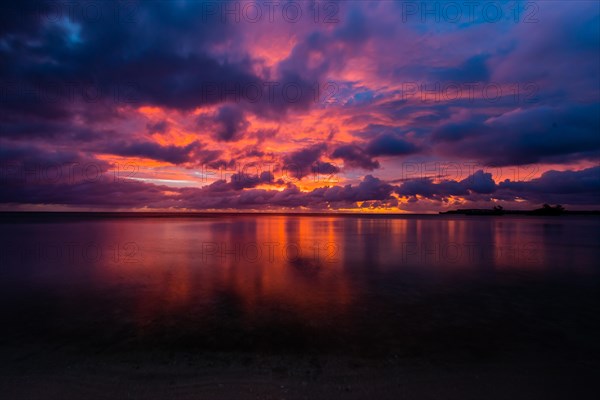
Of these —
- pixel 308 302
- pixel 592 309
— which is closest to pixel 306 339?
pixel 308 302

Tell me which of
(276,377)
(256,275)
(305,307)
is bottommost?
(256,275)

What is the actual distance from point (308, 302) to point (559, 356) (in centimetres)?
698

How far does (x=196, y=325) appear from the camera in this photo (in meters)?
8.49

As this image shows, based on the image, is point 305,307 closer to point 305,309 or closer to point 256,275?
point 305,309

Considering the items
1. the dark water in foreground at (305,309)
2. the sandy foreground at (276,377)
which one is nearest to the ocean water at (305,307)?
the dark water in foreground at (305,309)

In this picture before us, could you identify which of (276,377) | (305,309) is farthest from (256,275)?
(276,377)

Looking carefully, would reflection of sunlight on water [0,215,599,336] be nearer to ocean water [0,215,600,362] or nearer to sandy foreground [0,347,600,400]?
ocean water [0,215,600,362]

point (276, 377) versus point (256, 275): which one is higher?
point (276, 377)

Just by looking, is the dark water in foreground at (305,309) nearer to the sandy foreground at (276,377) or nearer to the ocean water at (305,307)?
the ocean water at (305,307)

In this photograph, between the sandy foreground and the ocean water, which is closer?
the sandy foreground

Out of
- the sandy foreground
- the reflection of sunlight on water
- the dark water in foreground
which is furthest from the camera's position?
the reflection of sunlight on water

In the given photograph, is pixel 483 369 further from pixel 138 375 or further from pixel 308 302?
pixel 138 375

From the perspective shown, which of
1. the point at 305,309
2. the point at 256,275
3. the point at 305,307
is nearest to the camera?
the point at 305,309

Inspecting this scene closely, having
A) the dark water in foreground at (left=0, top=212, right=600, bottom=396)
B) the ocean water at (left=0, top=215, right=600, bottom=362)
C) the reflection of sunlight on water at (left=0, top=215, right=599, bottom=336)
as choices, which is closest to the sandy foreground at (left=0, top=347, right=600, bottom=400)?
the dark water in foreground at (left=0, top=212, right=600, bottom=396)
